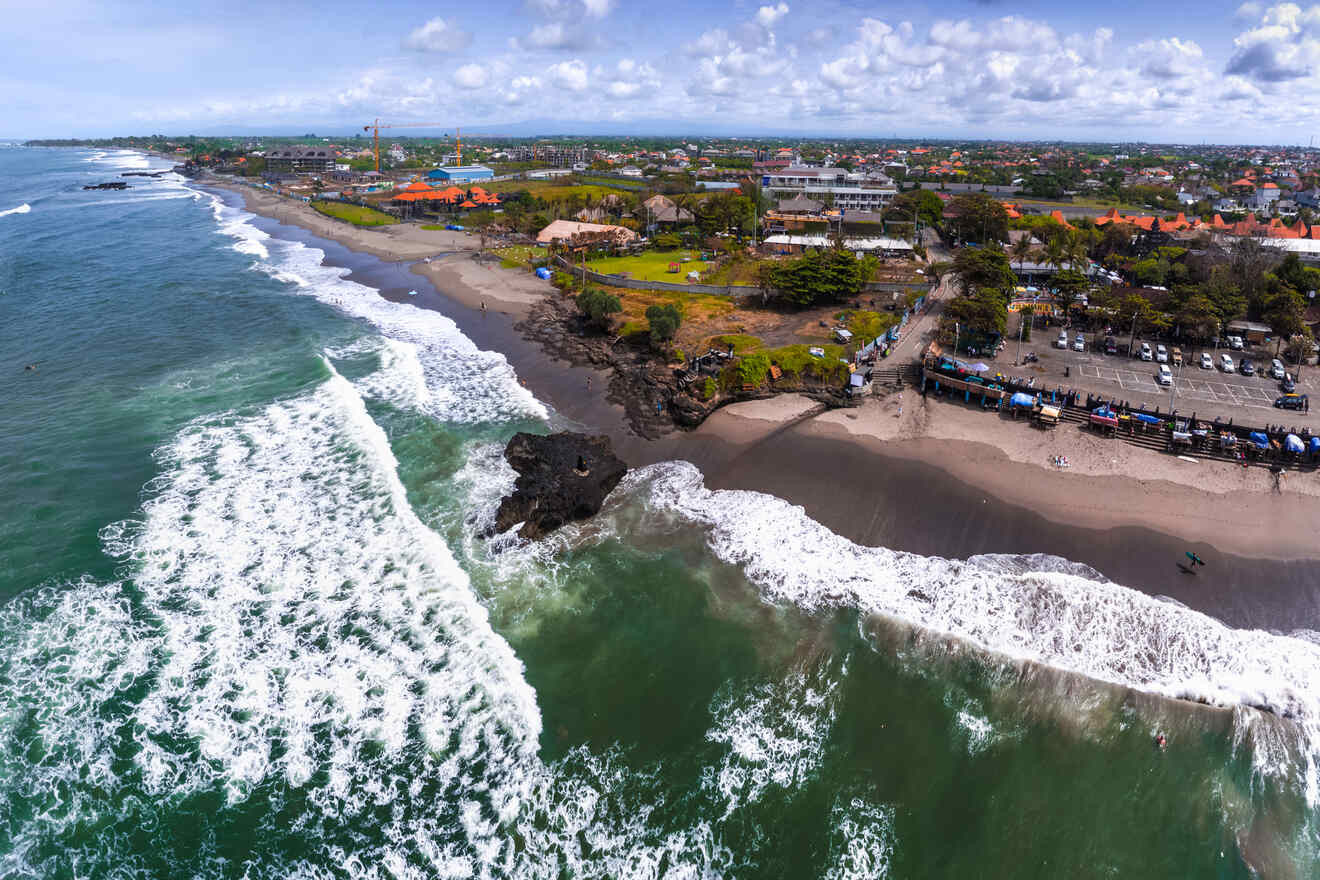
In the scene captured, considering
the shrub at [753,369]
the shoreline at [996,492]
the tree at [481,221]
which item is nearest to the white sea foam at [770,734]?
the shoreline at [996,492]

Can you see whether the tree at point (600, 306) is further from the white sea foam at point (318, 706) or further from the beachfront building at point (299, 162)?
the beachfront building at point (299, 162)

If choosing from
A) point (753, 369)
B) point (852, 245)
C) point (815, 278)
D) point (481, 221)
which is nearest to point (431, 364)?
point (753, 369)

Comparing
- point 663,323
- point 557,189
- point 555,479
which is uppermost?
point 557,189

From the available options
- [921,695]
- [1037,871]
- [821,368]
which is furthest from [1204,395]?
[1037,871]

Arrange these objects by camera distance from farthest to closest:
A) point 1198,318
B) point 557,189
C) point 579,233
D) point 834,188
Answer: point 557,189 < point 834,188 < point 579,233 < point 1198,318

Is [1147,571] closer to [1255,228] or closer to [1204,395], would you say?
[1204,395]

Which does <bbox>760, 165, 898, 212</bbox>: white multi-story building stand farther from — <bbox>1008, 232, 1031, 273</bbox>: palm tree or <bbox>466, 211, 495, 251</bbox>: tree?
<bbox>466, 211, 495, 251</bbox>: tree

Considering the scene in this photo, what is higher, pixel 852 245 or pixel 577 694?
pixel 852 245

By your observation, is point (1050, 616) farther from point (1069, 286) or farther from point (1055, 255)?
point (1055, 255)
